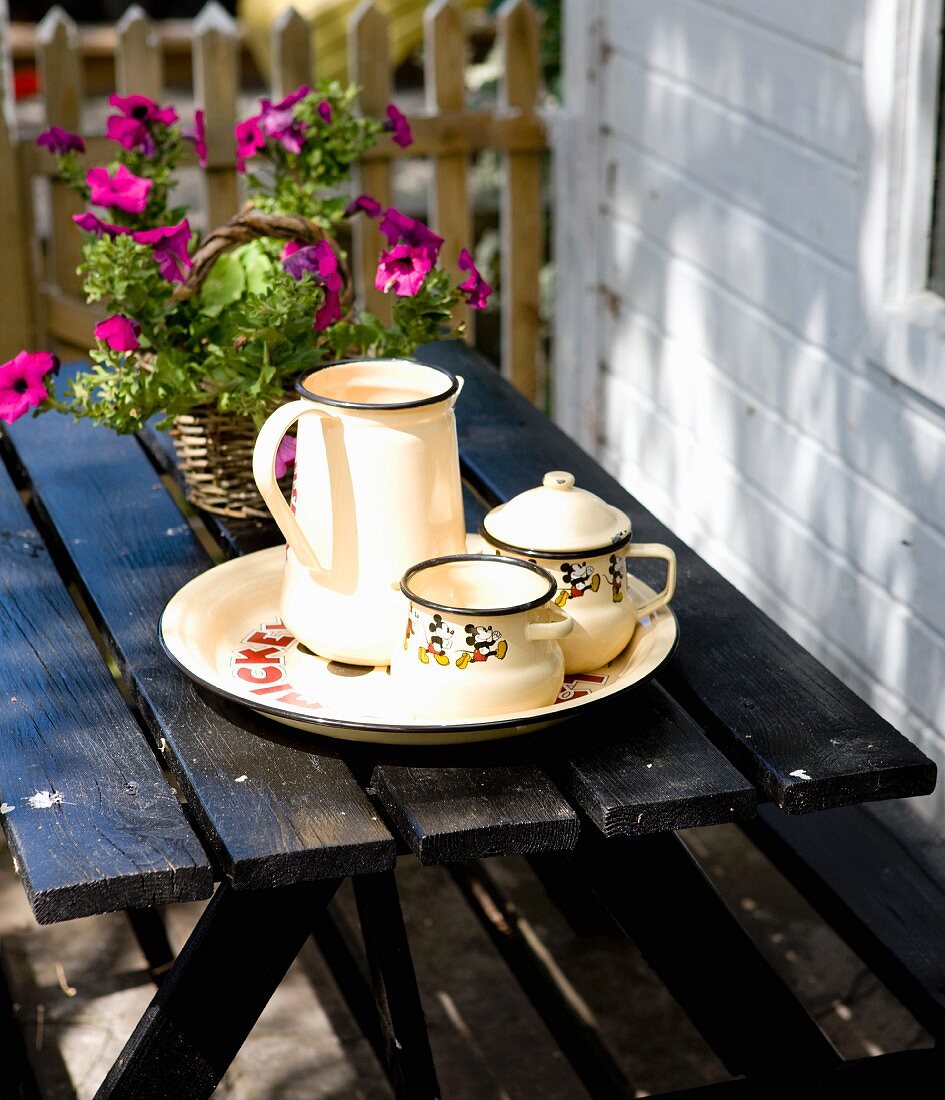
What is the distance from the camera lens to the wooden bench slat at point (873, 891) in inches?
73.7

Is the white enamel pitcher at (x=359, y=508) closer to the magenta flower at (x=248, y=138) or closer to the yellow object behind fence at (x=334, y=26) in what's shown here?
the magenta flower at (x=248, y=138)

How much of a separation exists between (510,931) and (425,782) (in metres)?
1.06

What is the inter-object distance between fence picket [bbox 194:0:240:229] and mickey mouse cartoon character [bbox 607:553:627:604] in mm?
2439

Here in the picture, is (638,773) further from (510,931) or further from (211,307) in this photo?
(510,931)

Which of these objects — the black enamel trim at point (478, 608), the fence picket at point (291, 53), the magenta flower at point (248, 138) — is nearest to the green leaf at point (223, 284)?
the magenta flower at point (248, 138)

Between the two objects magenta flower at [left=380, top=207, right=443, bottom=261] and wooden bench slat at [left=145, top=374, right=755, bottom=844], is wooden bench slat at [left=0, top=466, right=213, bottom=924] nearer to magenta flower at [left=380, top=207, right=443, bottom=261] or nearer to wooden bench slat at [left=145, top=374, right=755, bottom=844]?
wooden bench slat at [left=145, top=374, right=755, bottom=844]

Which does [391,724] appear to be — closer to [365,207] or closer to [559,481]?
[559,481]

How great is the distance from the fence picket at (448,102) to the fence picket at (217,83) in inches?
18.5

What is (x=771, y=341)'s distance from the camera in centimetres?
288

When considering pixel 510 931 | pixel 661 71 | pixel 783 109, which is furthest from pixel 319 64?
pixel 510 931

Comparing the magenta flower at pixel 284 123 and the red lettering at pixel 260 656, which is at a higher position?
the magenta flower at pixel 284 123

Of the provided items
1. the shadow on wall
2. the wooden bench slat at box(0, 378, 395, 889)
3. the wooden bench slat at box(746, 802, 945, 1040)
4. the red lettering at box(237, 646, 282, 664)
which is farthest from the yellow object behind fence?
the red lettering at box(237, 646, 282, 664)

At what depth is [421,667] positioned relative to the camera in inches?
55.0

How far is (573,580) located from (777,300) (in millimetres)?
1503
